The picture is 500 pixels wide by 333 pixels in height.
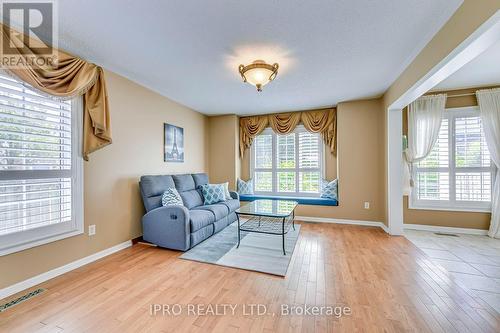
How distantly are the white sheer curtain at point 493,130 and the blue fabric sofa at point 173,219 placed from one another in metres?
4.35

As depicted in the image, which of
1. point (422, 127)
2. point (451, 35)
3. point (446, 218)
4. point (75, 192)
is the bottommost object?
Answer: point (446, 218)

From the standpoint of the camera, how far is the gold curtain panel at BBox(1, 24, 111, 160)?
6.07 ft

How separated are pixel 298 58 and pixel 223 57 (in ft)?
2.92

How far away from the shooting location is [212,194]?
3.92 m

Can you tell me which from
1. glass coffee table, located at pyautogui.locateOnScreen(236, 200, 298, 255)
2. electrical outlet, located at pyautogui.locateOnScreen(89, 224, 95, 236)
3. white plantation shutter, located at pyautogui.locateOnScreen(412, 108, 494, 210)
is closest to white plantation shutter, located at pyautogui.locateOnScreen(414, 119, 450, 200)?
white plantation shutter, located at pyautogui.locateOnScreen(412, 108, 494, 210)

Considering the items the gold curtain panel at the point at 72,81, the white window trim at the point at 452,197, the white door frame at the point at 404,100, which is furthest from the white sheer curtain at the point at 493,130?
the gold curtain panel at the point at 72,81

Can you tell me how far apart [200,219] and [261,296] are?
57.6 inches

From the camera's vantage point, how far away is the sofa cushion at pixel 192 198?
3.48 metres

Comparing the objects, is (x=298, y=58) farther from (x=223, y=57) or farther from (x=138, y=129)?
(x=138, y=129)

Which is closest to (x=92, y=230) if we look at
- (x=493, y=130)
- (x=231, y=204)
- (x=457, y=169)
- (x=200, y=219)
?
(x=200, y=219)

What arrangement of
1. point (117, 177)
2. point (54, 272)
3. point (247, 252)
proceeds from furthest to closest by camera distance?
point (117, 177) < point (247, 252) < point (54, 272)

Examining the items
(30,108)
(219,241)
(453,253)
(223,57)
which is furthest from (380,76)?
(30,108)

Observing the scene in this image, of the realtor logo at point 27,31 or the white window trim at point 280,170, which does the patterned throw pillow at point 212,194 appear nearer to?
the white window trim at point 280,170

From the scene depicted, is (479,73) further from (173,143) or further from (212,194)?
(173,143)
